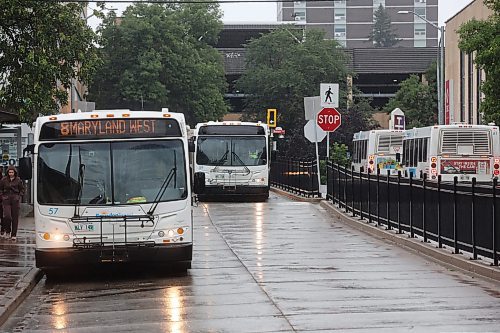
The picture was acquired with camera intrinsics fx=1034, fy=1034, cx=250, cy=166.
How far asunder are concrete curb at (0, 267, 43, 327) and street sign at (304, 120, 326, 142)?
62.8 ft

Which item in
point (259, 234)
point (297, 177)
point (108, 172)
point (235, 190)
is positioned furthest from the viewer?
point (297, 177)

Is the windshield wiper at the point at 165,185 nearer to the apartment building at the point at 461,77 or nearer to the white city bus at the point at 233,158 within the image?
the white city bus at the point at 233,158

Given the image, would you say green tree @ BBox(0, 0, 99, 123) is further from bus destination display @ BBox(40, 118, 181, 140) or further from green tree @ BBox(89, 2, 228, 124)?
green tree @ BBox(89, 2, 228, 124)

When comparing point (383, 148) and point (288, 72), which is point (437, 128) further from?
Result: point (288, 72)

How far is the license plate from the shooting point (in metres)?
15.8

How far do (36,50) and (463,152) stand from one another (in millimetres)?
18816

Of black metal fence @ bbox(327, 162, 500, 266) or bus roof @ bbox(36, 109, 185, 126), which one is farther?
bus roof @ bbox(36, 109, 185, 126)

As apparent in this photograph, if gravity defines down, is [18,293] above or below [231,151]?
below

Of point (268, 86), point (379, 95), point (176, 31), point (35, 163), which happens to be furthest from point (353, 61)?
point (35, 163)

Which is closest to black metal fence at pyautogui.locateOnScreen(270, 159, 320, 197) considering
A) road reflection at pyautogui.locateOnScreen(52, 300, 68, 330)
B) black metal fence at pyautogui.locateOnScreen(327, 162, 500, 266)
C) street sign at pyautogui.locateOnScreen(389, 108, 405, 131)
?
street sign at pyautogui.locateOnScreen(389, 108, 405, 131)

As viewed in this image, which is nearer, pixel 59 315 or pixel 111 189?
pixel 59 315

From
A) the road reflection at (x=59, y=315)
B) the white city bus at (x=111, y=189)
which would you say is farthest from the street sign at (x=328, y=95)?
the road reflection at (x=59, y=315)

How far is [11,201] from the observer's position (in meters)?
23.2

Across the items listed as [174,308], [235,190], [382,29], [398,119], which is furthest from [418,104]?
[382,29]
